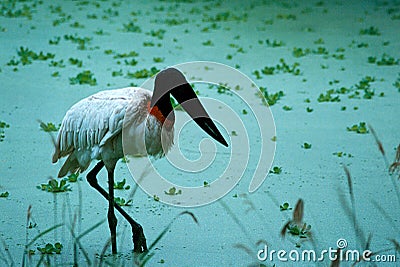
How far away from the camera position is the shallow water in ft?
10.5

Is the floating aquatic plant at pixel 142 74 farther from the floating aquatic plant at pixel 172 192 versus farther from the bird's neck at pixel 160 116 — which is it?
the bird's neck at pixel 160 116

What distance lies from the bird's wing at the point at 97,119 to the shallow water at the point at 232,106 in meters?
0.29

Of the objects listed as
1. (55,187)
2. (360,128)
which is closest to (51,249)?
(55,187)

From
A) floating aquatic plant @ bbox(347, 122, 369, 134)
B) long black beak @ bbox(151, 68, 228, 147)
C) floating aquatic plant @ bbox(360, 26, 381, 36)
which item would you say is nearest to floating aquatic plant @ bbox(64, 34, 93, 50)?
floating aquatic plant @ bbox(360, 26, 381, 36)

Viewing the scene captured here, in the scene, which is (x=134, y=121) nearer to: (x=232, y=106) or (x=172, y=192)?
(x=172, y=192)

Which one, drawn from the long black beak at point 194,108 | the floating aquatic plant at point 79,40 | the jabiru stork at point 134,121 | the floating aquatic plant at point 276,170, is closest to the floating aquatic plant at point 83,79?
the floating aquatic plant at point 79,40

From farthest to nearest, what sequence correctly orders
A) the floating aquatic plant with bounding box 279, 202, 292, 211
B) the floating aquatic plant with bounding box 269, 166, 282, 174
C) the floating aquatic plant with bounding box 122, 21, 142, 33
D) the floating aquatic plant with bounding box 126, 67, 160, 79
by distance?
1. the floating aquatic plant with bounding box 122, 21, 142, 33
2. the floating aquatic plant with bounding box 126, 67, 160, 79
3. the floating aquatic plant with bounding box 269, 166, 282, 174
4. the floating aquatic plant with bounding box 279, 202, 292, 211

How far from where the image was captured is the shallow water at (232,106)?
3201 mm

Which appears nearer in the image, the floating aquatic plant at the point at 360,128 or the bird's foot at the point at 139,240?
the bird's foot at the point at 139,240

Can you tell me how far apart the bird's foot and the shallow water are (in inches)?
1.8

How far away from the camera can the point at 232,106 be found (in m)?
5.39

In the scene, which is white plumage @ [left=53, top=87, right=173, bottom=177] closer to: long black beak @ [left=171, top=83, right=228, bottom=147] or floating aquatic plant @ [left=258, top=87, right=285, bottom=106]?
long black beak @ [left=171, top=83, right=228, bottom=147]

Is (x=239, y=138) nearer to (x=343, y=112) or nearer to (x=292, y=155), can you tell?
(x=292, y=155)

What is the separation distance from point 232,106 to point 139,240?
2534 millimetres
